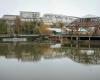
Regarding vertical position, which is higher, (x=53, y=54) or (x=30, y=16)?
(x=53, y=54)

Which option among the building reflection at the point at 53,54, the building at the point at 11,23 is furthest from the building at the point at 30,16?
the building reflection at the point at 53,54

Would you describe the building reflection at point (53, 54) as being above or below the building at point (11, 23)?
above

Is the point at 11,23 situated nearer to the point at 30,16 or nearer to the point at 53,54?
the point at 30,16

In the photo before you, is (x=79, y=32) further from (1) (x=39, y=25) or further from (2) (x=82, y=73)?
(2) (x=82, y=73)

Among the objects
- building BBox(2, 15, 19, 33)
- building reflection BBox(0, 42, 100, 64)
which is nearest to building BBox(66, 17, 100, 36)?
building BBox(2, 15, 19, 33)

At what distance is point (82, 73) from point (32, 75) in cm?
142

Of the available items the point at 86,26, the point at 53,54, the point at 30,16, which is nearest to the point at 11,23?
the point at 30,16

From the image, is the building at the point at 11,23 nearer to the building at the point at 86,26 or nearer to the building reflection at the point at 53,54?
the building at the point at 86,26

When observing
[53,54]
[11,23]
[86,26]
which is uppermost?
[53,54]

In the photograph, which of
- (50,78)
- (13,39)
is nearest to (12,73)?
(50,78)

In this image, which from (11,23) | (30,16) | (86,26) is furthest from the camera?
(30,16)

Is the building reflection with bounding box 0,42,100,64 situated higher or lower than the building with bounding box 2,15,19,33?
higher

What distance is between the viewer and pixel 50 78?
7484 mm

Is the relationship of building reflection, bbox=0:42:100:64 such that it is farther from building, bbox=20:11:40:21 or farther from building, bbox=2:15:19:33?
building, bbox=20:11:40:21
